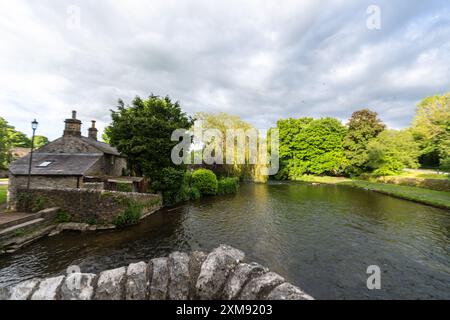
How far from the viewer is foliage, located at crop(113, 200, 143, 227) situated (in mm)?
10664

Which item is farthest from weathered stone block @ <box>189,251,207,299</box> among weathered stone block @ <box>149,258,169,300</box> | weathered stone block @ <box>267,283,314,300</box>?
weathered stone block @ <box>267,283,314,300</box>

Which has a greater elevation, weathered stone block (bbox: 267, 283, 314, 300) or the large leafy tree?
the large leafy tree

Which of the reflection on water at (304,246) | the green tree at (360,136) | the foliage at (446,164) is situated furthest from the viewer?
the green tree at (360,136)

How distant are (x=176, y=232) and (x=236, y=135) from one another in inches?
818

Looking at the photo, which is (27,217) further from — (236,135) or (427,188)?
(427,188)

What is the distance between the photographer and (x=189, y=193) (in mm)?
18766

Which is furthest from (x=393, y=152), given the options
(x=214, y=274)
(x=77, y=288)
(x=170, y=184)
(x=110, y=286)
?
(x=77, y=288)

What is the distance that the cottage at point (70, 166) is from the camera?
40.4 feet

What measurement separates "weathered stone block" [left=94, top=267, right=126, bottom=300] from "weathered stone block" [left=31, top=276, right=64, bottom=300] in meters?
0.55

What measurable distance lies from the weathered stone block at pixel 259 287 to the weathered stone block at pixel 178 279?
98 cm

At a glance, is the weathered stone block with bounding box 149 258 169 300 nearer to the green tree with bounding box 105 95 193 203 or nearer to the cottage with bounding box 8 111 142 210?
the cottage with bounding box 8 111 142 210

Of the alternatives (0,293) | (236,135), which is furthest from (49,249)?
(236,135)

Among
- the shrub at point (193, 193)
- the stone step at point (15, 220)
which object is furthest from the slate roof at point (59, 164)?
the shrub at point (193, 193)

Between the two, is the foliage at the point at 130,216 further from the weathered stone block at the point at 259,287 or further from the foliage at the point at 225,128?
the foliage at the point at 225,128
